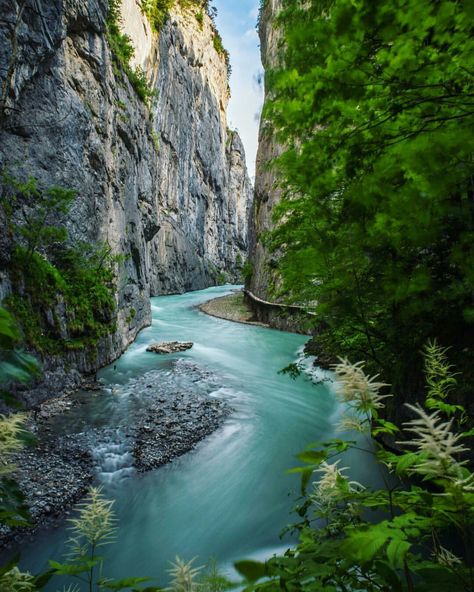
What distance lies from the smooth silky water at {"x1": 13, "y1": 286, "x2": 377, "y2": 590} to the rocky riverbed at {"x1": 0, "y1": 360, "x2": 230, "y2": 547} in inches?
3.8

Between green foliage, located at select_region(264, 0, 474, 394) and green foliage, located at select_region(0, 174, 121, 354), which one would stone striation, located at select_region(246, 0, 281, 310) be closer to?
green foliage, located at select_region(0, 174, 121, 354)

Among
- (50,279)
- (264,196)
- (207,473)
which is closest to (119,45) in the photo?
(264,196)

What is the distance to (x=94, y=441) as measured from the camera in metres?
5.71

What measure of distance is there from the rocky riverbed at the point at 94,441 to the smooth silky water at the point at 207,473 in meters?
0.10

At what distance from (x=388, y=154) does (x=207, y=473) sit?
5.28 m

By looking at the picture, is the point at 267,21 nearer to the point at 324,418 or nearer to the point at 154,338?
the point at 154,338

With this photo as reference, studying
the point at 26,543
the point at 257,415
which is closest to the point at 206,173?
the point at 257,415

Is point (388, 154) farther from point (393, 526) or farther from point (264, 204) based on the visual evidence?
point (264, 204)

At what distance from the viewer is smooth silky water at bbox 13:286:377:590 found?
3.89 m

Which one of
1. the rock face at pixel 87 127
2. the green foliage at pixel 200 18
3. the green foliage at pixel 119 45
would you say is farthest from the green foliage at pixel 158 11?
the green foliage at pixel 119 45

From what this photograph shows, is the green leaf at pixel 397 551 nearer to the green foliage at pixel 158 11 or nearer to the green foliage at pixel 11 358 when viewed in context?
the green foliage at pixel 11 358

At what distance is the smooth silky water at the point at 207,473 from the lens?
3891mm

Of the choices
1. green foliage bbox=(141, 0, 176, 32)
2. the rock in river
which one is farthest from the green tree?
green foliage bbox=(141, 0, 176, 32)

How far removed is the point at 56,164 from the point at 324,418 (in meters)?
10.5
